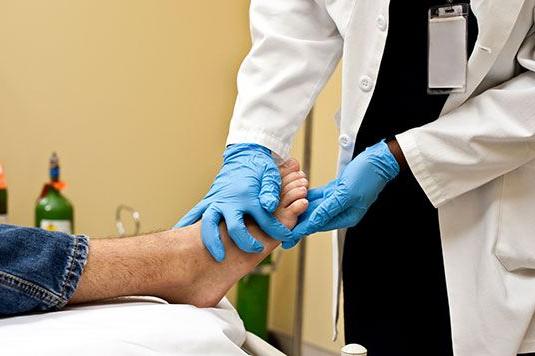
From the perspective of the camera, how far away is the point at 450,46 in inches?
→ 54.6

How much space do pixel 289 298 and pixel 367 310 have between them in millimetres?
1906

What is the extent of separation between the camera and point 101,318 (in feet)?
3.53

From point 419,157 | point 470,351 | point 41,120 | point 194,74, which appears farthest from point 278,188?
point 194,74

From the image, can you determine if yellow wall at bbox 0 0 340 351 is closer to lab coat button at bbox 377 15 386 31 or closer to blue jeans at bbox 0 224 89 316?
lab coat button at bbox 377 15 386 31

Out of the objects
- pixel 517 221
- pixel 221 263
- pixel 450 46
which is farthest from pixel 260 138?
pixel 517 221

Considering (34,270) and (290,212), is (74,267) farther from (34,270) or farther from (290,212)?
(290,212)

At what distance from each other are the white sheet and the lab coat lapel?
622mm

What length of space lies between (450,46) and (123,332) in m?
0.76

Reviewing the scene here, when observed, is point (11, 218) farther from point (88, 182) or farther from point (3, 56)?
point (3, 56)

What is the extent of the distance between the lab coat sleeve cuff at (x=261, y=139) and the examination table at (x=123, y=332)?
0.52 meters

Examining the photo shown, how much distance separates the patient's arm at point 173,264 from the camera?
4.13 ft

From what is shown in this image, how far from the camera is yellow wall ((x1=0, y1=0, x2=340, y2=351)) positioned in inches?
117

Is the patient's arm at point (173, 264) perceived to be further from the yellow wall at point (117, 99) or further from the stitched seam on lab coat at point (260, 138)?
the yellow wall at point (117, 99)

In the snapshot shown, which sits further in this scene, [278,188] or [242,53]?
[242,53]
